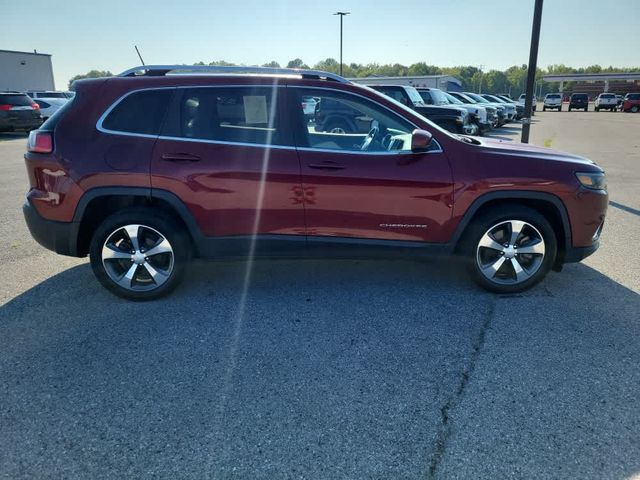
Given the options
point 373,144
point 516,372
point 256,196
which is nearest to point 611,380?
point 516,372

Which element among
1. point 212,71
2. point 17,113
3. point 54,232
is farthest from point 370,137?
point 17,113

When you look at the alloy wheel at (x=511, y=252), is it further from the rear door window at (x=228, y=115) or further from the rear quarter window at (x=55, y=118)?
the rear quarter window at (x=55, y=118)

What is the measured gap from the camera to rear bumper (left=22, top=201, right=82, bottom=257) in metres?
3.87

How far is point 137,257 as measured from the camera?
3.93m

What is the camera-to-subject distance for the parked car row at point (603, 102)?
4417cm

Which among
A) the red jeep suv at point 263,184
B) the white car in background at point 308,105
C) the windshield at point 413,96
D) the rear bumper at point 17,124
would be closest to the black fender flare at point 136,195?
the red jeep suv at point 263,184

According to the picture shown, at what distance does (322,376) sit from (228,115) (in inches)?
87.9

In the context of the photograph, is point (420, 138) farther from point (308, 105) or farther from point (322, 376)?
point (322, 376)

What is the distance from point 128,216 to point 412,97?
38.1ft

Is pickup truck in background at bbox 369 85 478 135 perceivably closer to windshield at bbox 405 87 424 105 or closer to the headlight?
windshield at bbox 405 87 424 105

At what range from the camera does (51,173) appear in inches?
149

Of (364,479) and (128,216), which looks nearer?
(364,479)

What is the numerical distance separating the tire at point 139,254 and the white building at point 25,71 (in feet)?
130

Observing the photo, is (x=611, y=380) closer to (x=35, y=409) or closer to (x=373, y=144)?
(x=373, y=144)
